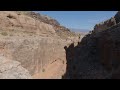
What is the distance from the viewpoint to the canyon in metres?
18.1

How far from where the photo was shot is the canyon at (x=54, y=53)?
18064mm

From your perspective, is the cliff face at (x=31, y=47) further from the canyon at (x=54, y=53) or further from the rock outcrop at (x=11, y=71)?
the rock outcrop at (x=11, y=71)

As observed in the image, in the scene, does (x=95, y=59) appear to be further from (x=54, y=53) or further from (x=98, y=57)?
(x=54, y=53)

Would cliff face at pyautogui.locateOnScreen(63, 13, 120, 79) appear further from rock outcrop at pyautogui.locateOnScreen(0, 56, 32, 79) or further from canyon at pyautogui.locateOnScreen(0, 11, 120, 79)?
rock outcrop at pyautogui.locateOnScreen(0, 56, 32, 79)

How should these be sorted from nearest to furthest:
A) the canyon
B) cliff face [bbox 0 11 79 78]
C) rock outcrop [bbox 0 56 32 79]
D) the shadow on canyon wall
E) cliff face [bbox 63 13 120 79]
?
rock outcrop [bbox 0 56 32 79] < the canyon < cliff face [bbox 63 13 120 79] < the shadow on canyon wall < cliff face [bbox 0 11 79 78]

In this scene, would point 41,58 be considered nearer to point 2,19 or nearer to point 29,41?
point 29,41

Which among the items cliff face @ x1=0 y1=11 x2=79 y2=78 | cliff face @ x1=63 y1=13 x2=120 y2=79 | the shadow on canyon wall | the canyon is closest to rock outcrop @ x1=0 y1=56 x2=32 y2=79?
the canyon

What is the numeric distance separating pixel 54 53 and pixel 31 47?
4.68 meters

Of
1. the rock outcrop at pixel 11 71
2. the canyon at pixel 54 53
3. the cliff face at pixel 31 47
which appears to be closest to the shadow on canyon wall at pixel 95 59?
the canyon at pixel 54 53

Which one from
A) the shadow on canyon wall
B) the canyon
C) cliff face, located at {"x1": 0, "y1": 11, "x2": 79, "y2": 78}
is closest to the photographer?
the canyon

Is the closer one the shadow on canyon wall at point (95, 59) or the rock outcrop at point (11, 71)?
the rock outcrop at point (11, 71)

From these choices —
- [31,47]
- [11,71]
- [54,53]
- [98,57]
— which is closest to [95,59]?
[98,57]

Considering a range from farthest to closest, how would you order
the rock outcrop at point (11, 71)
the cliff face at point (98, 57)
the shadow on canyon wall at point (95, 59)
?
Result: the shadow on canyon wall at point (95, 59)
the cliff face at point (98, 57)
the rock outcrop at point (11, 71)

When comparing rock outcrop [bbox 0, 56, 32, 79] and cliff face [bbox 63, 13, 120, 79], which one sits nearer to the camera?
rock outcrop [bbox 0, 56, 32, 79]
